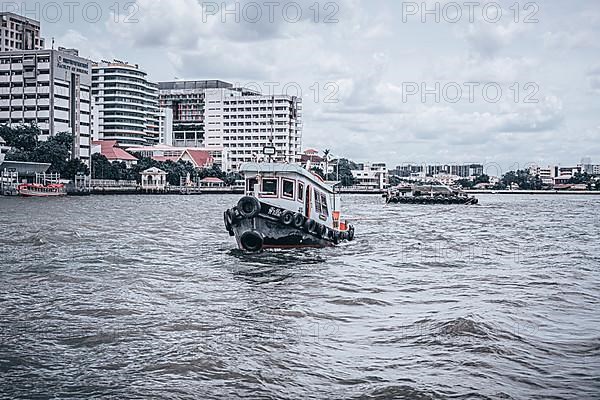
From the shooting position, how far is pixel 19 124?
3996 inches

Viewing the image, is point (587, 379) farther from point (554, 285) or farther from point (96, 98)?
point (96, 98)

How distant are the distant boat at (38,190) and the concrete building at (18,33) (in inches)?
2210

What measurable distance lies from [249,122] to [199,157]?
2745cm

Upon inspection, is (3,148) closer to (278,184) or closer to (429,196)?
(429,196)

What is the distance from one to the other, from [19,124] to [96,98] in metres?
48.8

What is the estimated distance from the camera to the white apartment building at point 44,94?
10081 cm

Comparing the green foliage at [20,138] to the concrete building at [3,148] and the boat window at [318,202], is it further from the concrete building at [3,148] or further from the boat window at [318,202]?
the boat window at [318,202]

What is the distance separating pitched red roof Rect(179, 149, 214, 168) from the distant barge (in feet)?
159

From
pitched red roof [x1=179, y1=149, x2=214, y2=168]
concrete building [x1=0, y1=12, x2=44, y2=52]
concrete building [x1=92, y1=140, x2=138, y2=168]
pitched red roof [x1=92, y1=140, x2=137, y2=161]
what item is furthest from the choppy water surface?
concrete building [x1=0, y1=12, x2=44, y2=52]

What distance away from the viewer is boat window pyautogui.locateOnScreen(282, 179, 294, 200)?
22203 millimetres

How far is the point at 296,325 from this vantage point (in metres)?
12.6

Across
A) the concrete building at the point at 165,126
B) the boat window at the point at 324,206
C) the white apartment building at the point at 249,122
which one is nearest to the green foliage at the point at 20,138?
the white apartment building at the point at 249,122

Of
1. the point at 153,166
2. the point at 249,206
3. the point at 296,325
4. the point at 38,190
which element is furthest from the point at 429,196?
the point at 296,325

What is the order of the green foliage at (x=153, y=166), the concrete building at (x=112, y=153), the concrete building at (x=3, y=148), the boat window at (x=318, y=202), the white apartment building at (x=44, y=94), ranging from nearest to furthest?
the boat window at (x=318, y=202), the concrete building at (x=3, y=148), the white apartment building at (x=44, y=94), the green foliage at (x=153, y=166), the concrete building at (x=112, y=153)
